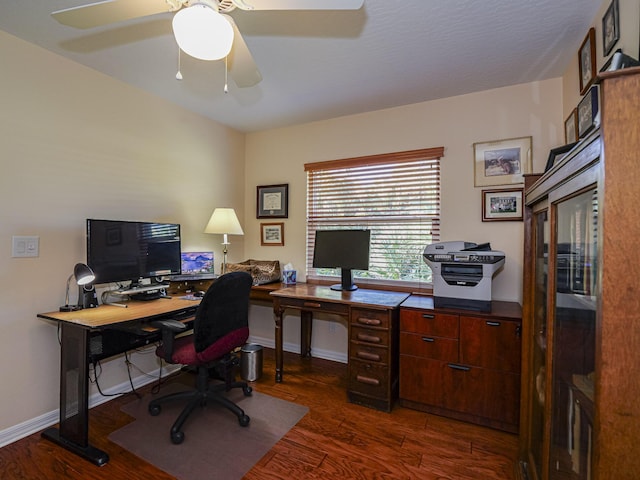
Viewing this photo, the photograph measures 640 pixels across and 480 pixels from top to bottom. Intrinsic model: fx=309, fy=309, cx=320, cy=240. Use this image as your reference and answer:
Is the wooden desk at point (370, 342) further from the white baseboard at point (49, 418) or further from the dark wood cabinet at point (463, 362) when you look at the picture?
the white baseboard at point (49, 418)

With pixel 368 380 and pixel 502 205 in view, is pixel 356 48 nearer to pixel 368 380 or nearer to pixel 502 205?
pixel 502 205

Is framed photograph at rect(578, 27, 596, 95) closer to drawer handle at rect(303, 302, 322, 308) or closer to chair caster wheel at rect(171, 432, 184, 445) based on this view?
drawer handle at rect(303, 302, 322, 308)

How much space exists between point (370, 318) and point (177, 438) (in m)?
1.46

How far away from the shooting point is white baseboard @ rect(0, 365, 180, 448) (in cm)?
189

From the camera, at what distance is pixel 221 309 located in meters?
2.01

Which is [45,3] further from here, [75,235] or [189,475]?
[189,475]

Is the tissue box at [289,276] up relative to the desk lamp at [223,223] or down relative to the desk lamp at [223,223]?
down

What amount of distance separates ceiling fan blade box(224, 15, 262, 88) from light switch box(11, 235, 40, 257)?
5.52 ft

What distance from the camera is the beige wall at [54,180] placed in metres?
1.92

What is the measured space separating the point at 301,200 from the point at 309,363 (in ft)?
5.64

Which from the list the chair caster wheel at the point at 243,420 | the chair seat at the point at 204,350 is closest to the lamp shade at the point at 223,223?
the chair seat at the point at 204,350

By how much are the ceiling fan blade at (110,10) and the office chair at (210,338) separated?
1.36 m

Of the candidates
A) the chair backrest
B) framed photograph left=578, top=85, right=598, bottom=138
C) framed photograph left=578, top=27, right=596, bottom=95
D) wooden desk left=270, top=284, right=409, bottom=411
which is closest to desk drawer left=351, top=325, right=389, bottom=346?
wooden desk left=270, top=284, right=409, bottom=411

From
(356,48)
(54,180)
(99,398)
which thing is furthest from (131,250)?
(356,48)
